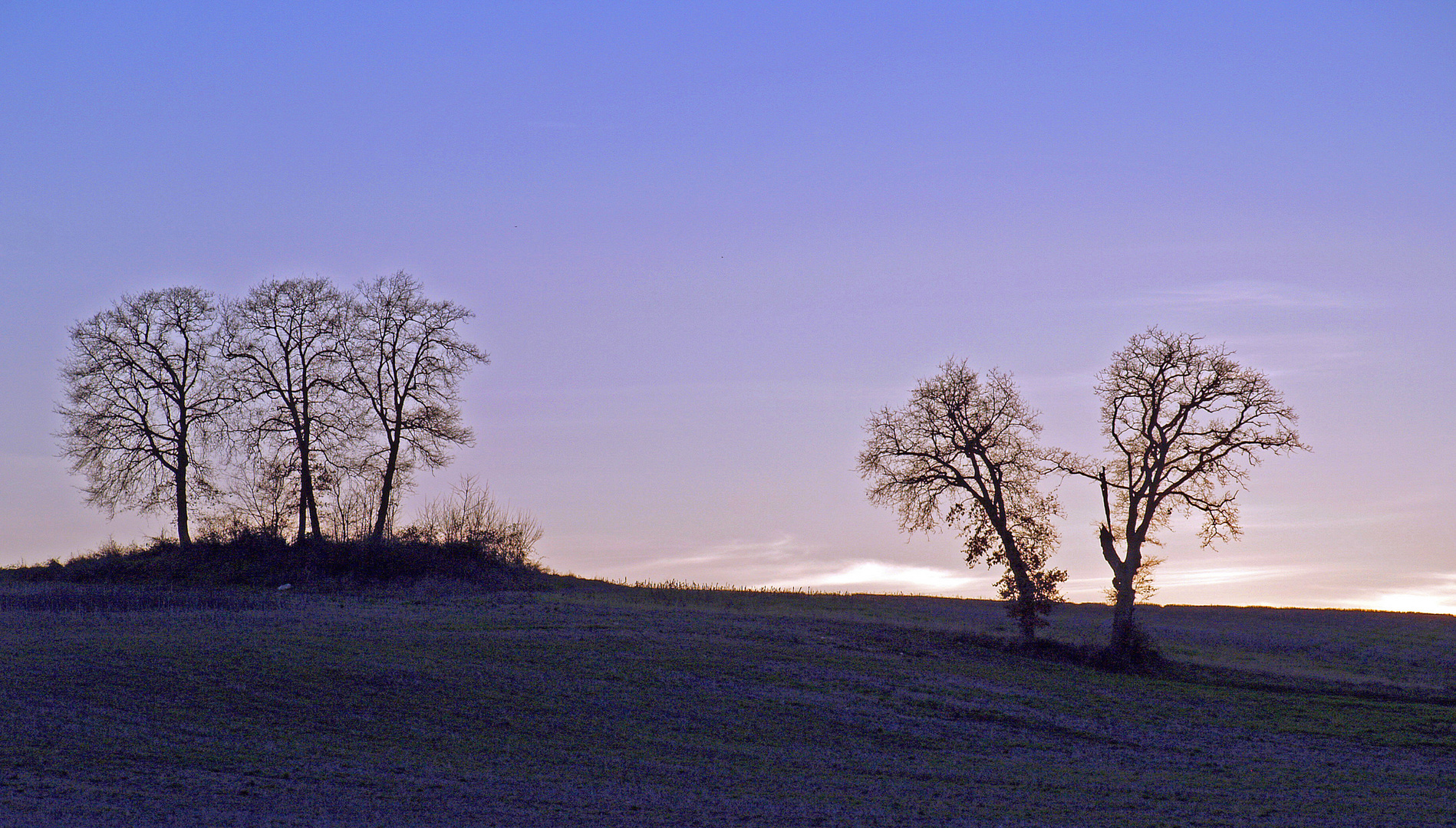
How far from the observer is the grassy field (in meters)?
15.1

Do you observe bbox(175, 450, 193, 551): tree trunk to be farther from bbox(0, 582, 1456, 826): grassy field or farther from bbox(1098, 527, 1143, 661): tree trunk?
bbox(1098, 527, 1143, 661): tree trunk

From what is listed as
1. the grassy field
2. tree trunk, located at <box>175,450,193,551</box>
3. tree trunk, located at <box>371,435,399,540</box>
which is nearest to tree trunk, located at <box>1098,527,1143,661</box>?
the grassy field

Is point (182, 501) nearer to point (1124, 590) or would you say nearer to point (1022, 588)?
point (1022, 588)

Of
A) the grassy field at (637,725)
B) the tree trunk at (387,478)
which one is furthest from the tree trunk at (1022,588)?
the tree trunk at (387,478)

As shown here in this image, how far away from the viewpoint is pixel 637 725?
846 inches

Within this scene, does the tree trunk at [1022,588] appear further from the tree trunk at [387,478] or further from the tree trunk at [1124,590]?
the tree trunk at [387,478]

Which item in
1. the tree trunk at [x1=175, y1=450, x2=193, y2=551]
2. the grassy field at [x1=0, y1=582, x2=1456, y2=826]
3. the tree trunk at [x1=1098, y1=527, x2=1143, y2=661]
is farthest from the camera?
the tree trunk at [x1=175, y1=450, x2=193, y2=551]

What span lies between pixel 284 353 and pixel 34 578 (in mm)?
13725

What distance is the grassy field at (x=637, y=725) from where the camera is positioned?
49.6 feet

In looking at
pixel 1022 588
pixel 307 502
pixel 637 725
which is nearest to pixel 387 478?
pixel 307 502

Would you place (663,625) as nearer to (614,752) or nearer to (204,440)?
(614,752)

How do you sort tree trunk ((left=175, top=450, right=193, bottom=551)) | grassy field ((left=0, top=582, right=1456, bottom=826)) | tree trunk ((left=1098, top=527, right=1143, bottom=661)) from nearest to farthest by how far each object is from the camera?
1. grassy field ((left=0, top=582, right=1456, bottom=826))
2. tree trunk ((left=1098, top=527, right=1143, bottom=661))
3. tree trunk ((left=175, top=450, right=193, bottom=551))

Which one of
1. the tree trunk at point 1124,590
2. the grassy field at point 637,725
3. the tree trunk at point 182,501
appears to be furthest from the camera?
the tree trunk at point 182,501

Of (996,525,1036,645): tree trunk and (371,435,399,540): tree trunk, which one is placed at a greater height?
(371,435,399,540): tree trunk
